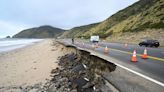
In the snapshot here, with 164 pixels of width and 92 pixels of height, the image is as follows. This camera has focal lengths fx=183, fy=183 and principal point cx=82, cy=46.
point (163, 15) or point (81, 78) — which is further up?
point (163, 15)

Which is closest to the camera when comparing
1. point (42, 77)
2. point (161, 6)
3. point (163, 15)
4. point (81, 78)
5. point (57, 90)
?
point (57, 90)

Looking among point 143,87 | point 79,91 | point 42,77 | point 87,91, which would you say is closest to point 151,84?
point 143,87

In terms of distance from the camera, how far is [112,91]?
21.1ft

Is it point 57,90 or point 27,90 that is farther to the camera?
point 27,90

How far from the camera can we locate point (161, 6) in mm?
63250

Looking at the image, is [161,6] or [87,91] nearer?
[87,91]

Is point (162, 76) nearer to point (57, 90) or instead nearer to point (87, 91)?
point (87, 91)

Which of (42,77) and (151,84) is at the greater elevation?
(151,84)

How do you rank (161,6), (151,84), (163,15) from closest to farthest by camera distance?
(151,84)
(163,15)
(161,6)

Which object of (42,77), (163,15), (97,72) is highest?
(163,15)

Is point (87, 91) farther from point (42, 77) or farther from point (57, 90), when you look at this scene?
point (42, 77)

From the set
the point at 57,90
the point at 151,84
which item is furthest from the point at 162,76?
the point at 57,90

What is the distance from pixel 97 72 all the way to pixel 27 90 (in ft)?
14.2

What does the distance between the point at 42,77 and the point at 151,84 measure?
9125mm
